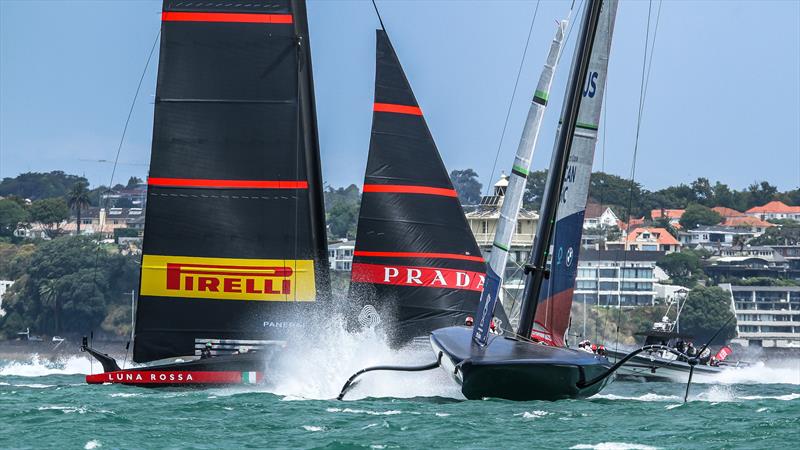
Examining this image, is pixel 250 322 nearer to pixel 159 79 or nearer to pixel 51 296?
pixel 159 79

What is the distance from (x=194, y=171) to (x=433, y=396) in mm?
6240

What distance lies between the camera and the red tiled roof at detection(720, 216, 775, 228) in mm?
167375

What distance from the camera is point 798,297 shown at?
125188 mm

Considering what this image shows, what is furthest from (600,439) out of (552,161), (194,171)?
(194,171)

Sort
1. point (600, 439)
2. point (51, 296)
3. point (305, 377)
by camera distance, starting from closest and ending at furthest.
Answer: point (600, 439) → point (305, 377) → point (51, 296)

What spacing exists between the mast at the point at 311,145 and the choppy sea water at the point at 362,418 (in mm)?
1811

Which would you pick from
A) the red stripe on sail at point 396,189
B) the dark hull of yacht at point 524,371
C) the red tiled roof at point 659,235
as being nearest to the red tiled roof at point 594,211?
the red tiled roof at point 659,235

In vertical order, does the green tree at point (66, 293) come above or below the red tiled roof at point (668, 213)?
below

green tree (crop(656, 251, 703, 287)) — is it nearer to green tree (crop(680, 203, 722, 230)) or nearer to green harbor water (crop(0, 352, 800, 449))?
green tree (crop(680, 203, 722, 230))

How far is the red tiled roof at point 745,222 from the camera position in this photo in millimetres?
167375

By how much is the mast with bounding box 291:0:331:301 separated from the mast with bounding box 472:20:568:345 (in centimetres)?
548

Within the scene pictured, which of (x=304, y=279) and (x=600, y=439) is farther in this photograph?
(x=304, y=279)

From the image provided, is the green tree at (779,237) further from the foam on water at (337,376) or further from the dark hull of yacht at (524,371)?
the dark hull of yacht at (524,371)

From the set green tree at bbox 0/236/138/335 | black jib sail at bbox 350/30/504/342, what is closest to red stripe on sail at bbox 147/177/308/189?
black jib sail at bbox 350/30/504/342
